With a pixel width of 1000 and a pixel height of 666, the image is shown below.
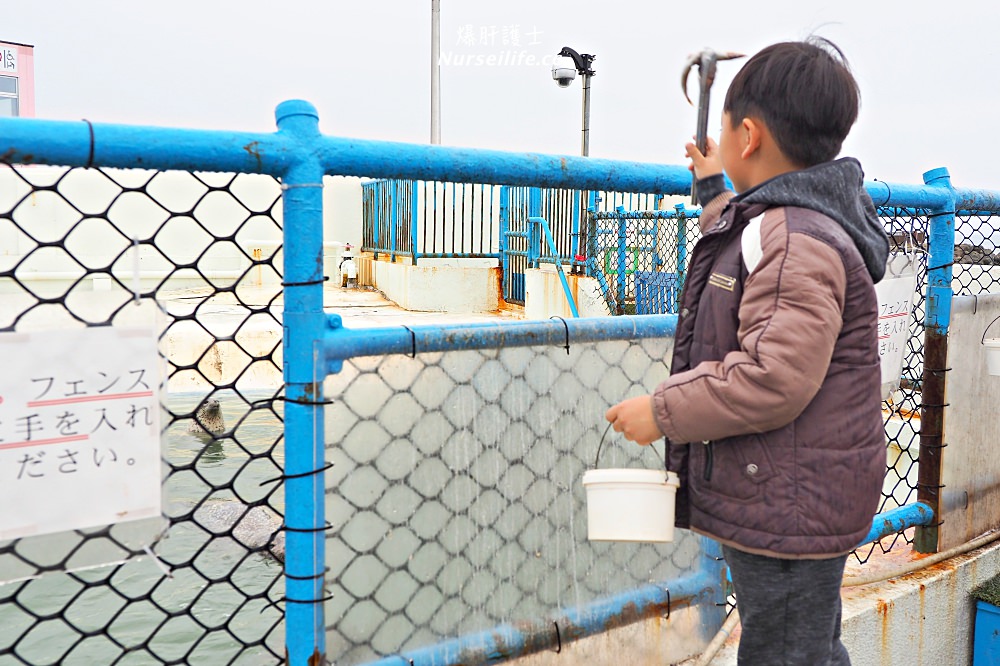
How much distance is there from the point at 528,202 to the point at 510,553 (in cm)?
1079

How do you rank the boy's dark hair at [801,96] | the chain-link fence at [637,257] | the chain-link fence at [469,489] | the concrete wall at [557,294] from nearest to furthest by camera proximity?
the boy's dark hair at [801,96] → the chain-link fence at [469,489] → the chain-link fence at [637,257] → the concrete wall at [557,294]

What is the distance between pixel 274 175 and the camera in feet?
4.95

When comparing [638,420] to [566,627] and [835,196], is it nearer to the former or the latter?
[835,196]

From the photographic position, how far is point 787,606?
1.58 metres

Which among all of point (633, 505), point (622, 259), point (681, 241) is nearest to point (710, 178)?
point (633, 505)

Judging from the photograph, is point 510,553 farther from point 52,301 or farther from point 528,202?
point 528,202

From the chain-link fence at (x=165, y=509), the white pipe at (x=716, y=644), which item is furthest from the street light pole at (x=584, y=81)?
the white pipe at (x=716, y=644)

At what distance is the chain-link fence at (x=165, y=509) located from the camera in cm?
139

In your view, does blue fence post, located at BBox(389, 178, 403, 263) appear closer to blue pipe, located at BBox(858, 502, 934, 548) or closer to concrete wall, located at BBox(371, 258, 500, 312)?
concrete wall, located at BBox(371, 258, 500, 312)

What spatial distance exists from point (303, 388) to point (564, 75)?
10.3 metres

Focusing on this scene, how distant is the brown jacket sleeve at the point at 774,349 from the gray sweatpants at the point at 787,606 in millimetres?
301

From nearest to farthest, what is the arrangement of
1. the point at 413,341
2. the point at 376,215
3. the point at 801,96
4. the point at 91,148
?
the point at 91,148 < the point at 801,96 < the point at 413,341 < the point at 376,215

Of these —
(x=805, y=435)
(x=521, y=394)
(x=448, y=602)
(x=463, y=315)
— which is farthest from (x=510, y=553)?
(x=463, y=315)

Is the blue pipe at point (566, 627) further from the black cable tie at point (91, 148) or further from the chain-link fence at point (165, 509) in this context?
the black cable tie at point (91, 148)
